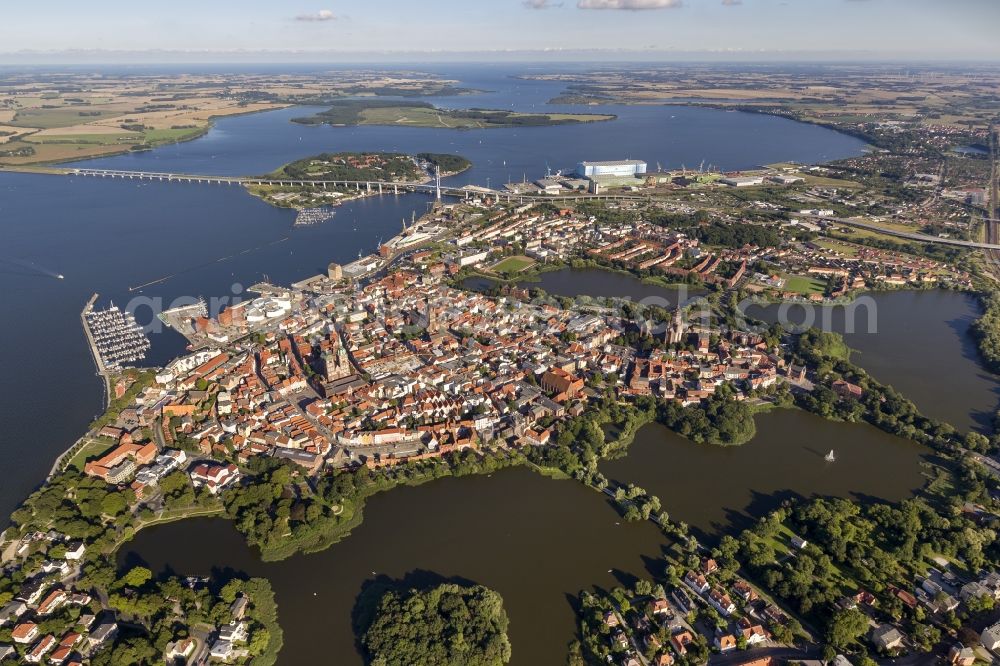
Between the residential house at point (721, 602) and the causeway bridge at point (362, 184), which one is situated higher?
the causeway bridge at point (362, 184)

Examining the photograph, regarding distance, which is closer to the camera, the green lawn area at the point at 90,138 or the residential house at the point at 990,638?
the residential house at the point at 990,638

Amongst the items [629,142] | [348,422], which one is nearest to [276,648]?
[348,422]

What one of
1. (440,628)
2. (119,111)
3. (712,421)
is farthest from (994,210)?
(119,111)

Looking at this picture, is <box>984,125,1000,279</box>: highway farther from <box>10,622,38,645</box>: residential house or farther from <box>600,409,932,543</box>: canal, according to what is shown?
<box>10,622,38,645</box>: residential house

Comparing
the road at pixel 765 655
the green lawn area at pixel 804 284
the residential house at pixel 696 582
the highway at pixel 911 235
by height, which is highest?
the highway at pixel 911 235

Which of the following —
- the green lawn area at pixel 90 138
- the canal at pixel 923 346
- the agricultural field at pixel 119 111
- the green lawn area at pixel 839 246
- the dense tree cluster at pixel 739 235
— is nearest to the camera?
the canal at pixel 923 346

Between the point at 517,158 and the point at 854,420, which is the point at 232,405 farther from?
the point at 517,158

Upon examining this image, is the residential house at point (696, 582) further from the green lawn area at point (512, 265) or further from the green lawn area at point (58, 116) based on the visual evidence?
the green lawn area at point (58, 116)

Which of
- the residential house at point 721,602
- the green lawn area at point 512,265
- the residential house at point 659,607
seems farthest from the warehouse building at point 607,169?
the residential house at point 659,607
